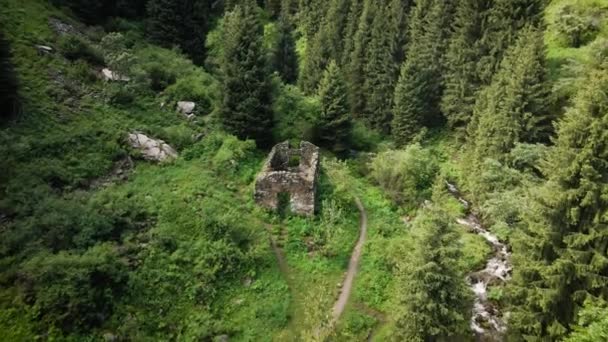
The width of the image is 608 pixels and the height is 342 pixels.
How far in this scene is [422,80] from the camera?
1727 inches

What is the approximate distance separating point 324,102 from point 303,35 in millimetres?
36588

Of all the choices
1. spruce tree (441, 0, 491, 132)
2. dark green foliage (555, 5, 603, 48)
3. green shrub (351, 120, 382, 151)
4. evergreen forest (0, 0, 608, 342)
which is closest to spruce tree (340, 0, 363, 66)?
evergreen forest (0, 0, 608, 342)

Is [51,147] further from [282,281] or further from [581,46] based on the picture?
[581,46]

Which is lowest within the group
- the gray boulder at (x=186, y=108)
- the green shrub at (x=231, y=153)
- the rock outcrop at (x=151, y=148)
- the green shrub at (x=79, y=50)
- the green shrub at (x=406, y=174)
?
the green shrub at (x=406, y=174)

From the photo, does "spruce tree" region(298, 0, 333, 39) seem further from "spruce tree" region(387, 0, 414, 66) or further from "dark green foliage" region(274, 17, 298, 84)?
"spruce tree" region(387, 0, 414, 66)

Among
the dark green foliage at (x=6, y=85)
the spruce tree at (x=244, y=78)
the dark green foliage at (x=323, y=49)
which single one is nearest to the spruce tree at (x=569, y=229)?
the spruce tree at (x=244, y=78)

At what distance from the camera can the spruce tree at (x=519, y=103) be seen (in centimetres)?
3128

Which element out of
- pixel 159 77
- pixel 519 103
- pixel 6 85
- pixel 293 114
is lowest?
pixel 293 114

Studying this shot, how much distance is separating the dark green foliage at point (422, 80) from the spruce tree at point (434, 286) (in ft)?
90.6

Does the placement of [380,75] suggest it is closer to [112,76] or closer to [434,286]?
[112,76]

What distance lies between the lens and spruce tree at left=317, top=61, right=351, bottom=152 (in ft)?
122

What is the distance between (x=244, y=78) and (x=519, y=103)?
72.8ft

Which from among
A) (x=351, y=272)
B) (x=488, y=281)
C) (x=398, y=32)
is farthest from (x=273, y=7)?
(x=488, y=281)

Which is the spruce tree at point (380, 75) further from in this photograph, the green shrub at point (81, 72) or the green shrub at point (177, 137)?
the green shrub at point (81, 72)
